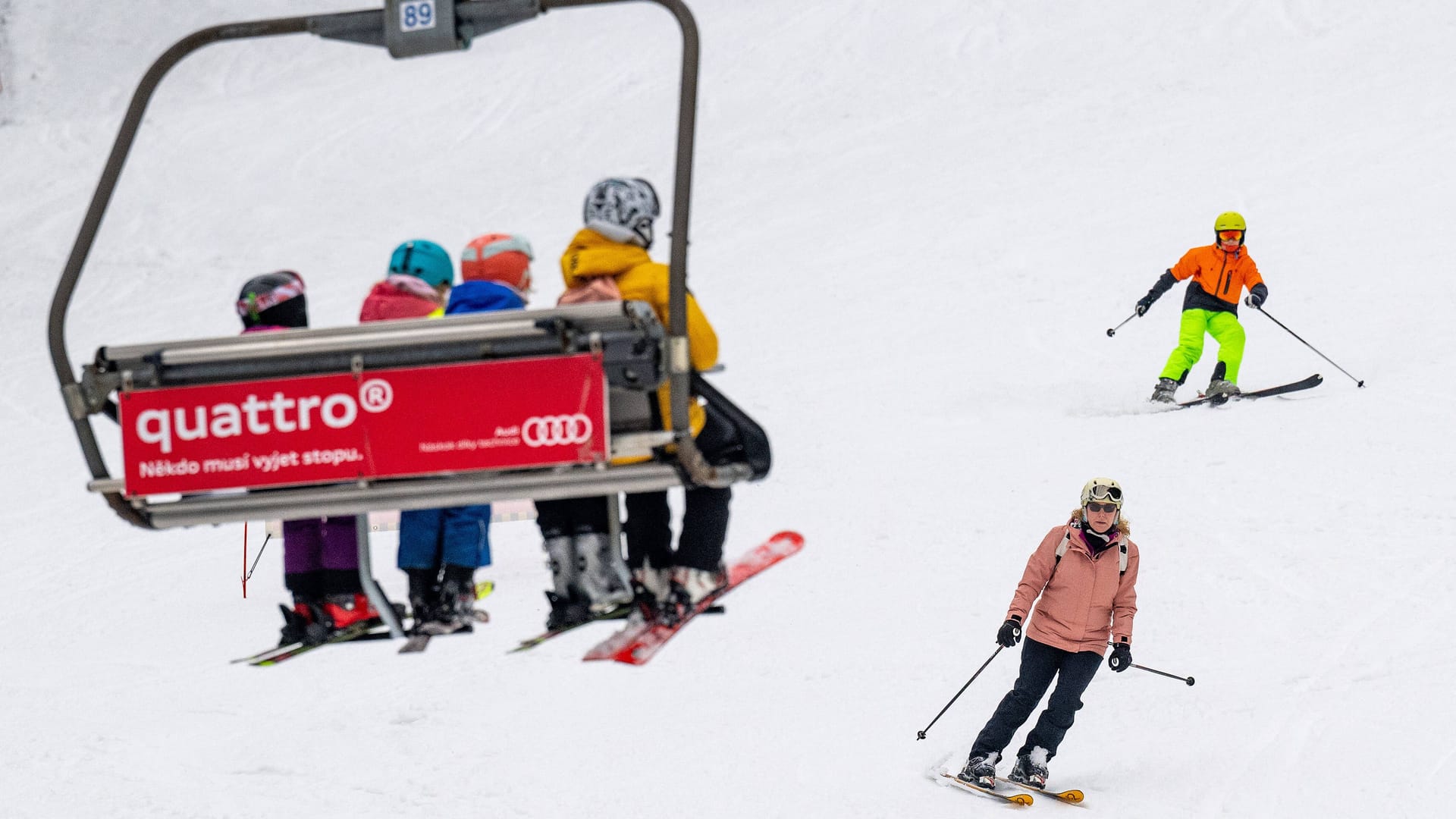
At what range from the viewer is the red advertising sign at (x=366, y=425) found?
13.9 ft

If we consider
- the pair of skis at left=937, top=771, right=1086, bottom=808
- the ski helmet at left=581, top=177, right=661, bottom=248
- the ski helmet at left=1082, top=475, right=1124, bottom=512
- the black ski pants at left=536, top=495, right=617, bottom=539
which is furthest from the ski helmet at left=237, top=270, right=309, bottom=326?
the pair of skis at left=937, top=771, right=1086, bottom=808

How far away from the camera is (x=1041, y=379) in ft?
50.9

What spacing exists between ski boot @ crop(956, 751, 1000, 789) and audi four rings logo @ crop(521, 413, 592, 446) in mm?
6272

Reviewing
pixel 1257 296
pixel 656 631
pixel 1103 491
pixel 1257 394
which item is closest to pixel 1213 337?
pixel 1257 296

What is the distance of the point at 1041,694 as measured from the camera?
362 inches

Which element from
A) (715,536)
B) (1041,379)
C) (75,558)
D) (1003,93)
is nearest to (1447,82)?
(1003,93)

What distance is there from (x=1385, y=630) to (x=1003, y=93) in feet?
56.3

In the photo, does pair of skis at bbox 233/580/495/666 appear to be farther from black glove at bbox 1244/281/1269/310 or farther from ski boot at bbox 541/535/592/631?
black glove at bbox 1244/281/1269/310

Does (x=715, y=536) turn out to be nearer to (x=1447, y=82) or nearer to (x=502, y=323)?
(x=502, y=323)

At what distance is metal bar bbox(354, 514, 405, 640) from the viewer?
5.15 metres

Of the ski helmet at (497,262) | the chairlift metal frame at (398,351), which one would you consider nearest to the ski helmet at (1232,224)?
the ski helmet at (497,262)

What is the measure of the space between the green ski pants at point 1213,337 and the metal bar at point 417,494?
9.67 m

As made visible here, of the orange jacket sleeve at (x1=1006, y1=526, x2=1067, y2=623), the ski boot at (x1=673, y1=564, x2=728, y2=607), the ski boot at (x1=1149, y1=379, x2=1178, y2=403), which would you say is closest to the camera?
the ski boot at (x1=673, y1=564, x2=728, y2=607)

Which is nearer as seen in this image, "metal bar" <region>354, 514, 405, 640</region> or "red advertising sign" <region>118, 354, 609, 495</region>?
"red advertising sign" <region>118, 354, 609, 495</region>
